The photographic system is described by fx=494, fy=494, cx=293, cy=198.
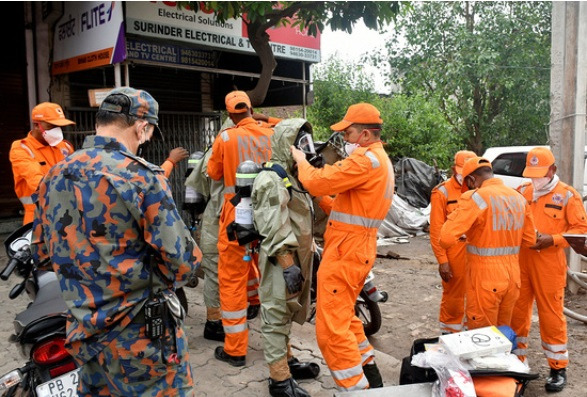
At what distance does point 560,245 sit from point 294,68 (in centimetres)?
621

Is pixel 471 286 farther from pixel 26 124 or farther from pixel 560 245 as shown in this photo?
pixel 26 124

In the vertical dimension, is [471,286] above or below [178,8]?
below

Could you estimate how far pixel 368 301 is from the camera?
448cm

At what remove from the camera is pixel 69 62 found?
685cm

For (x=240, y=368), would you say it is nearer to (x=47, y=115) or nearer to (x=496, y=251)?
(x=496, y=251)

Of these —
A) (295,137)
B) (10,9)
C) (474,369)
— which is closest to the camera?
(474,369)

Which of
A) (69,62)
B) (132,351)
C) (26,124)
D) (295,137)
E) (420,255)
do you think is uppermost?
(69,62)

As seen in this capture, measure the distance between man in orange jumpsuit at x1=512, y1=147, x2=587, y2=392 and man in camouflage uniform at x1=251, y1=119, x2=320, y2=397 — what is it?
1.79 m

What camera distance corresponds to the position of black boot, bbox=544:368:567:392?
3.70m

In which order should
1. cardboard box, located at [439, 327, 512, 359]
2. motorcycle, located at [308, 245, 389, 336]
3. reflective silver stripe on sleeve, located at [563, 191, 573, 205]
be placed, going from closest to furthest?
cardboard box, located at [439, 327, 512, 359], reflective silver stripe on sleeve, located at [563, 191, 573, 205], motorcycle, located at [308, 245, 389, 336]

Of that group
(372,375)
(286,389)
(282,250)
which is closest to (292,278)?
(282,250)

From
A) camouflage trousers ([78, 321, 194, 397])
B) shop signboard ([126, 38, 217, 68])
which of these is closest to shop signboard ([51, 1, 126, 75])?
shop signboard ([126, 38, 217, 68])

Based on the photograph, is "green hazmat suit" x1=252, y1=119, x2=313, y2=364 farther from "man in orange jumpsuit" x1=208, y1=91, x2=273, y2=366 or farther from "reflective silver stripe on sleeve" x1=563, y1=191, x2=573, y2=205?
"reflective silver stripe on sleeve" x1=563, y1=191, x2=573, y2=205

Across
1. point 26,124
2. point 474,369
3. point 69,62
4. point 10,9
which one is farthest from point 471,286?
point 10,9
